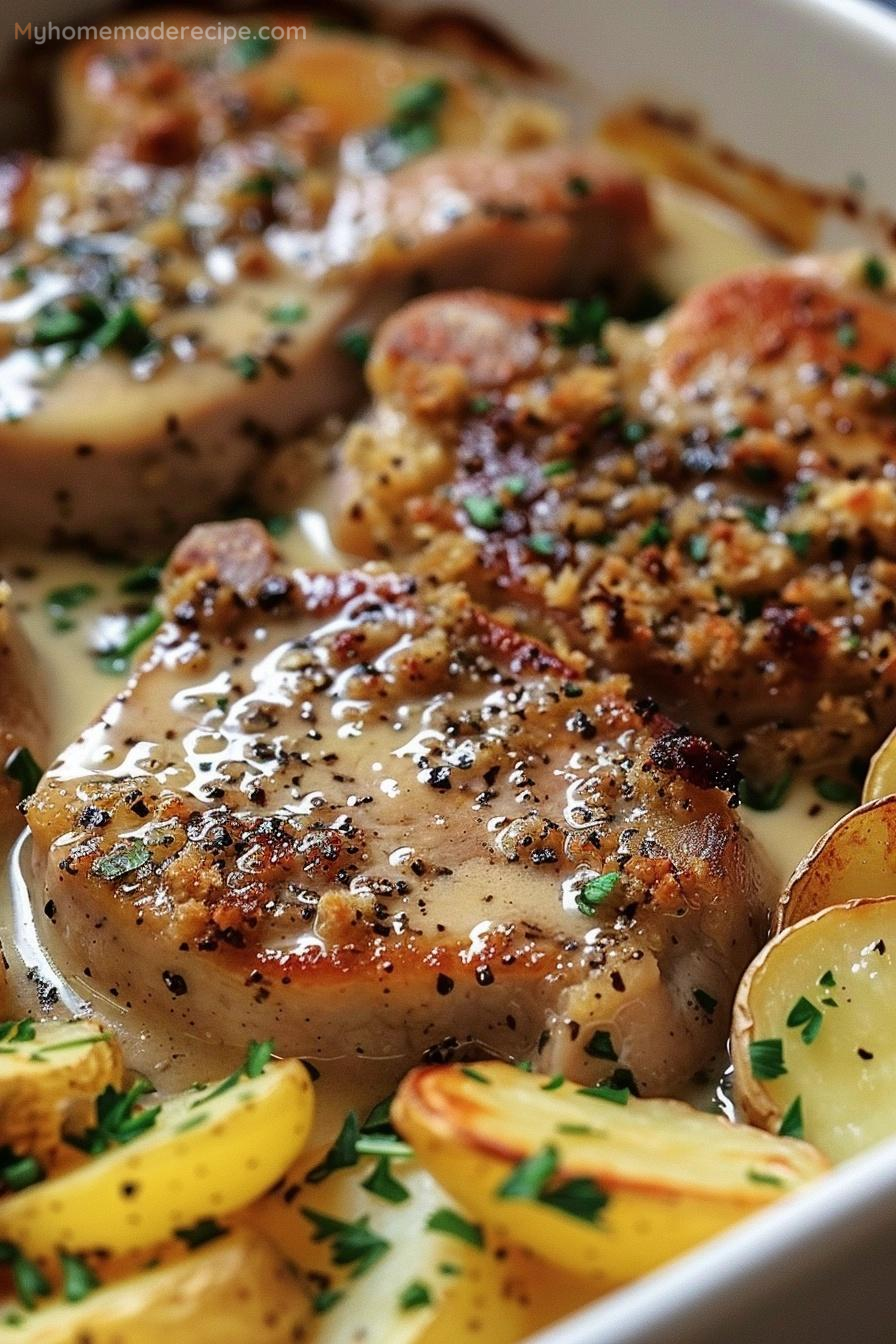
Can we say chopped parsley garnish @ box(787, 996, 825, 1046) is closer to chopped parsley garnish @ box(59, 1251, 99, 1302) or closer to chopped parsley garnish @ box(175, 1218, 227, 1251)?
chopped parsley garnish @ box(175, 1218, 227, 1251)

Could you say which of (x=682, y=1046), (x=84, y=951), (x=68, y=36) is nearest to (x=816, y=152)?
(x=68, y=36)

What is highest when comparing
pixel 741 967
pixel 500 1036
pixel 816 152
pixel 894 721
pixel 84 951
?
pixel 816 152

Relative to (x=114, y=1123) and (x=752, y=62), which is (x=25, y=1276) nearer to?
(x=114, y=1123)

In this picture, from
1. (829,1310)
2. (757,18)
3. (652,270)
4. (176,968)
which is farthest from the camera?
(652,270)

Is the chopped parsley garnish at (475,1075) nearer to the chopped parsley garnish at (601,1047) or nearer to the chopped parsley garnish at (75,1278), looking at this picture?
the chopped parsley garnish at (601,1047)

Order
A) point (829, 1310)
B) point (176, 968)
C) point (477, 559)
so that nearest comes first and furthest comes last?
point (829, 1310), point (176, 968), point (477, 559)

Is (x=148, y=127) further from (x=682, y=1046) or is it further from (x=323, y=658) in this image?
(x=682, y=1046)

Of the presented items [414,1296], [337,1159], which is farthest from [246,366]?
[414,1296]

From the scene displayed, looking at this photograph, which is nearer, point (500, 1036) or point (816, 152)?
point (500, 1036)
